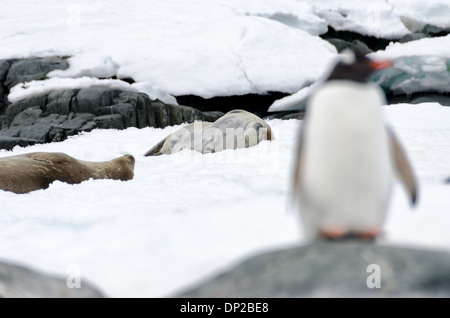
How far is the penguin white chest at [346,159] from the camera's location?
4.48 feet

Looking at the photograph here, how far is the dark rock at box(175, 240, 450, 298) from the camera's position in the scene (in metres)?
1.27

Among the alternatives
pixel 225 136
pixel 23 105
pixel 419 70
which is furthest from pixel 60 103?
pixel 419 70

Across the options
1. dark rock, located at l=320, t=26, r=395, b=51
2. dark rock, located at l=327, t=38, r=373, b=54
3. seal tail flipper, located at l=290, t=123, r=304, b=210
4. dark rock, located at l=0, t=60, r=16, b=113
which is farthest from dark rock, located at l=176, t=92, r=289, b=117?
seal tail flipper, located at l=290, t=123, r=304, b=210

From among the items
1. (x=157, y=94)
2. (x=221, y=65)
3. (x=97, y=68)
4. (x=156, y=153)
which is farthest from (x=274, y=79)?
(x=156, y=153)

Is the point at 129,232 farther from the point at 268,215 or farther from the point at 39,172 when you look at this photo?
the point at 39,172

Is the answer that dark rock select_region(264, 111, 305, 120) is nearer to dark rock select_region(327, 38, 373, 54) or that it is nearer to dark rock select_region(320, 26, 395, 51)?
dark rock select_region(327, 38, 373, 54)

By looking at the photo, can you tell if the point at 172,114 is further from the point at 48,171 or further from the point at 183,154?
the point at 48,171

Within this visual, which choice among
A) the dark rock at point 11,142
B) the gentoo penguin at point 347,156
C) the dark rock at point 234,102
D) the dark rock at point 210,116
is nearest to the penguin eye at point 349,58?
the gentoo penguin at point 347,156

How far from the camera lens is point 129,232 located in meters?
1.87

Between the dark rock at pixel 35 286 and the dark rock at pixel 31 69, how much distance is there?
31.8ft

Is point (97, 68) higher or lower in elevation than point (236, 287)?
lower

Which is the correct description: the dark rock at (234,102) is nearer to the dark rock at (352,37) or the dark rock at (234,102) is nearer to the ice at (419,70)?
the ice at (419,70)

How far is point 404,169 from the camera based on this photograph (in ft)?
4.95

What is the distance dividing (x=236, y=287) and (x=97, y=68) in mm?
9834
